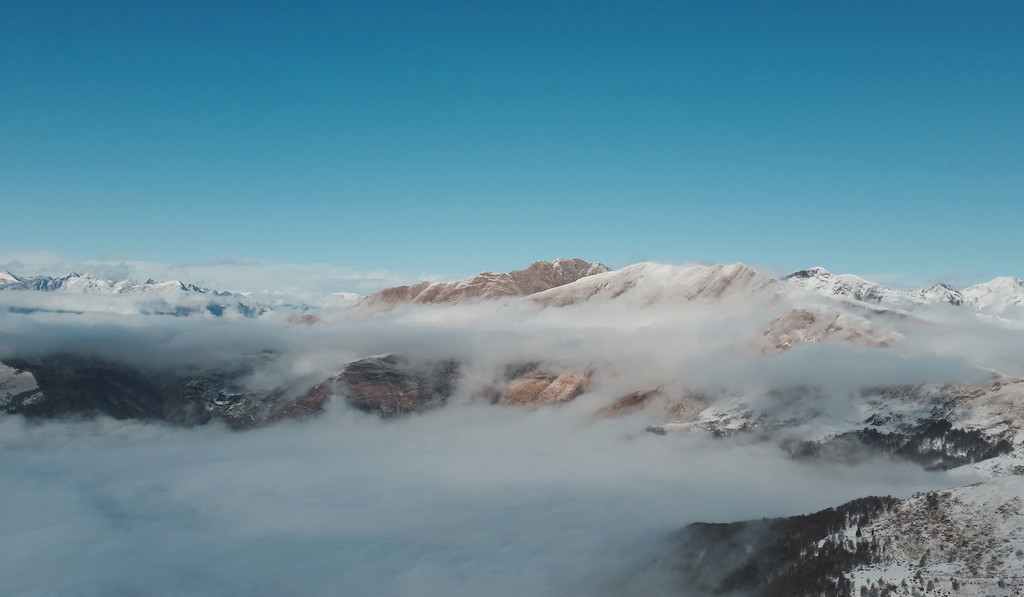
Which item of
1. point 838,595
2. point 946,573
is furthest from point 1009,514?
point 838,595

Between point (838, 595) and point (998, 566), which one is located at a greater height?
point (998, 566)

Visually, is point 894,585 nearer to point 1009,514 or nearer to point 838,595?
point 838,595

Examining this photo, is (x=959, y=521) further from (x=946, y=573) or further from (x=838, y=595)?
(x=838, y=595)

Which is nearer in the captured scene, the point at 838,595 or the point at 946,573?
the point at 946,573

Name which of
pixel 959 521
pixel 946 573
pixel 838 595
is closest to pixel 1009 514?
pixel 959 521

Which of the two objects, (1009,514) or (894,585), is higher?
(1009,514)

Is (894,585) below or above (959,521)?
below

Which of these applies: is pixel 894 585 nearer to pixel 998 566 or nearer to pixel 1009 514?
pixel 998 566
